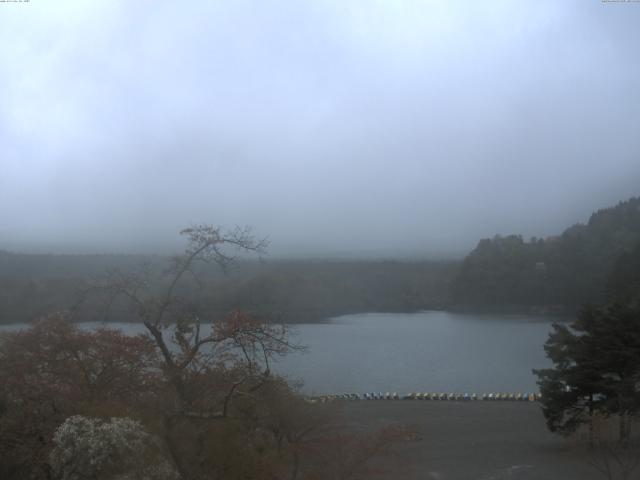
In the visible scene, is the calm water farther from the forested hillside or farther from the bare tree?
the bare tree

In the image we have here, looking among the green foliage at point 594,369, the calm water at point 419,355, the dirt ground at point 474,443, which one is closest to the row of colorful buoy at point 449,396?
the calm water at point 419,355

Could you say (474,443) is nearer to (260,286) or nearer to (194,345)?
(194,345)

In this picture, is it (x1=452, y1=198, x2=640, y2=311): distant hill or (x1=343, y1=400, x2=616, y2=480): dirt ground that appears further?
(x1=452, y1=198, x2=640, y2=311): distant hill

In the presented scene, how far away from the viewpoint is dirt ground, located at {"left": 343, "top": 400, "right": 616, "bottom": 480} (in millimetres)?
15914

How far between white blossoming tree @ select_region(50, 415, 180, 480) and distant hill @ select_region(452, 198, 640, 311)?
151 ft

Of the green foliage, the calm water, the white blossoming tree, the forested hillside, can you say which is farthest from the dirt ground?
the white blossoming tree

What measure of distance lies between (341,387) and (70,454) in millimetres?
23454

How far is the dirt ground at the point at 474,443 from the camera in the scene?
1591 centimetres

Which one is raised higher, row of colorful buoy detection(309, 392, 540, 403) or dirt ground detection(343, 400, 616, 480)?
dirt ground detection(343, 400, 616, 480)

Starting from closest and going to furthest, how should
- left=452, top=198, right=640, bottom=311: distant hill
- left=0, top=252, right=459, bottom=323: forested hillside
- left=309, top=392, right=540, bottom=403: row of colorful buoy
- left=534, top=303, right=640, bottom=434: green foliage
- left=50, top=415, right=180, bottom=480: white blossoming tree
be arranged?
left=50, top=415, right=180, bottom=480: white blossoming tree, left=0, top=252, right=459, bottom=323: forested hillside, left=534, top=303, right=640, bottom=434: green foliage, left=309, top=392, right=540, bottom=403: row of colorful buoy, left=452, top=198, right=640, bottom=311: distant hill

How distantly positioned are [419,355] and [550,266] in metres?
22.1

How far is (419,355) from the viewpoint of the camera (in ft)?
132

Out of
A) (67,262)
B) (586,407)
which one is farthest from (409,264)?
(586,407)

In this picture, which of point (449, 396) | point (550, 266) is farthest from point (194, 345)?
point (550, 266)
